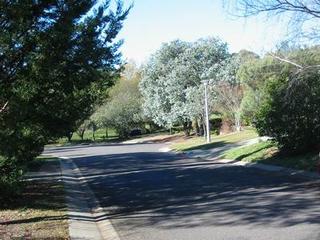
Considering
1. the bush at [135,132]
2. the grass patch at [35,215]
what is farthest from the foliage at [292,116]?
the bush at [135,132]

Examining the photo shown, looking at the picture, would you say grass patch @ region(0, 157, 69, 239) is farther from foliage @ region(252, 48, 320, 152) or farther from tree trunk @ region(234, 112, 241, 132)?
tree trunk @ region(234, 112, 241, 132)

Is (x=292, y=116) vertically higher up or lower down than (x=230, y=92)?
lower down

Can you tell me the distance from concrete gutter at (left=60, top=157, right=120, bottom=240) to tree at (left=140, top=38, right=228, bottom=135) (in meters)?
39.8

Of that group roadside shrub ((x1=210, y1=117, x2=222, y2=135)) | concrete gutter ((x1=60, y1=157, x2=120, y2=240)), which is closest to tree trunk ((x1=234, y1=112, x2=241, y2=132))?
roadside shrub ((x1=210, y1=117, x2=222, y2=135))

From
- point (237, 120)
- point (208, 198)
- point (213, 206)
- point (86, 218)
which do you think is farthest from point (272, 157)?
point (237, 120)

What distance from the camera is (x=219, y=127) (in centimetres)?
6150

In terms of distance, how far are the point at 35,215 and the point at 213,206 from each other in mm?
3853

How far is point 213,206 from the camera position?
40.0 ft

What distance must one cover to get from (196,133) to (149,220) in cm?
5293

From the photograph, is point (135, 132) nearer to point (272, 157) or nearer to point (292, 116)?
point (272, 157)

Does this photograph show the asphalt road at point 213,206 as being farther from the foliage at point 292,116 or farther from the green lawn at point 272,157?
the foliage at point 292,116

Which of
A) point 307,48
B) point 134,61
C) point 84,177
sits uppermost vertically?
point 134,61

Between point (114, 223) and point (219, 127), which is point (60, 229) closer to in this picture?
point (114, 223)

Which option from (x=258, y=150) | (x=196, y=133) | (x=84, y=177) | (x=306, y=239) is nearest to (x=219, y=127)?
(x=196, y=133)
